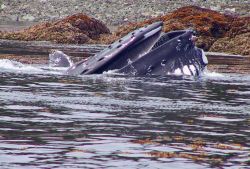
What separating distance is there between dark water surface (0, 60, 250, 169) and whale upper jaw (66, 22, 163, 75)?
0.60 meters

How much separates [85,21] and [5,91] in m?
30.9

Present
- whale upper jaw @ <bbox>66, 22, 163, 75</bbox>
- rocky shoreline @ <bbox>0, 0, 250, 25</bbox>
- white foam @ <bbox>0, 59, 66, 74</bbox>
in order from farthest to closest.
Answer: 1. rocky shoreline @ <bbox>0, 0, 250, 25</bbox>
2. white foam @ <bbox>0, 59, 66, 74</bbox>
3. whale upper jaw @ <bbox>66, 22, 163, 75</bbox>

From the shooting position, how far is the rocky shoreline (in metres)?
72.3

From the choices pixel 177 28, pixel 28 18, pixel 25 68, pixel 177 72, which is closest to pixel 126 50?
pixel 177 72

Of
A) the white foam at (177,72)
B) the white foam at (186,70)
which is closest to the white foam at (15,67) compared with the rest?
the white foam at (177,72)

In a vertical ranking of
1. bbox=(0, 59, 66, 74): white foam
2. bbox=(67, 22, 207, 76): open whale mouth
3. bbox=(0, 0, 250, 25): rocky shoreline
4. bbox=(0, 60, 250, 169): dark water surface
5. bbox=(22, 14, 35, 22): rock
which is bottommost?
bbox=(0, 60, 250, 169): dark water surface

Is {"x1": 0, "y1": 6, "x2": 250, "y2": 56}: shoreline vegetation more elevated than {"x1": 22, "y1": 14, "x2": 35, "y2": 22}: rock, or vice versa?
{"x1": 22, "y1": 14, "x2": 35, "y2": 22}: rock

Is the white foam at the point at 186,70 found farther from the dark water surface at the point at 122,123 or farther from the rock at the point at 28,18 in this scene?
the rock at the point at 28,18

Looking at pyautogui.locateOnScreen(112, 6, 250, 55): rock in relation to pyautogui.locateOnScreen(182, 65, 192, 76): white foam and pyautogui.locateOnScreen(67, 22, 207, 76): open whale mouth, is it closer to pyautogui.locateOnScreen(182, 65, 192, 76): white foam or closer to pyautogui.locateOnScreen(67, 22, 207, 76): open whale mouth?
pyautogui.locateOnScreen(182, 65, 192, 76): white foam

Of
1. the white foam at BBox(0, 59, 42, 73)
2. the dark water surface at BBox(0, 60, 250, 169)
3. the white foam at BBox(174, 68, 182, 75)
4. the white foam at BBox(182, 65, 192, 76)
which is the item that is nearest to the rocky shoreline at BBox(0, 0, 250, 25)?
the white foam at BBox(0, 59, 42, 73)

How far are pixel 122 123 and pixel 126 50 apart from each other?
8.67m

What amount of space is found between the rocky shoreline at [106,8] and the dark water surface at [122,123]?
48.8m

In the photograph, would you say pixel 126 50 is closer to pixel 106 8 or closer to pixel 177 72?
pixel 177 72

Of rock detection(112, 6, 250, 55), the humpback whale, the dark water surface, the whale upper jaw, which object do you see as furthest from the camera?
rock detection(112, 6, 250, 55)
